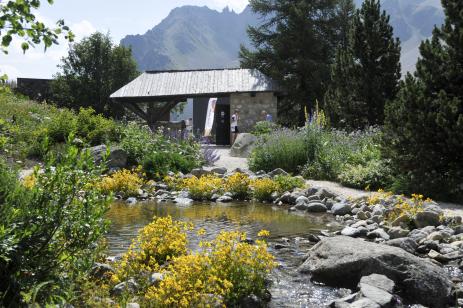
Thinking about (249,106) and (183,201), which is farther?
(249,106)

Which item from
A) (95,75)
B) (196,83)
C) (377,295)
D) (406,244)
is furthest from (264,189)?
(95,75)

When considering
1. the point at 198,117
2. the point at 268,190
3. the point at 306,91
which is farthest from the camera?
the point at 198,117

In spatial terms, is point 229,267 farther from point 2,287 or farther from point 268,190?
point 268,190

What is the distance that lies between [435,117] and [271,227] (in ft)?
12.1

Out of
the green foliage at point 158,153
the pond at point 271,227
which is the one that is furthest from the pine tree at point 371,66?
the pond at point 271,227

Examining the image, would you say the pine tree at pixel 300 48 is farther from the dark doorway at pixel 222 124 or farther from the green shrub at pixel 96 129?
the green shrub at pixel 96 129

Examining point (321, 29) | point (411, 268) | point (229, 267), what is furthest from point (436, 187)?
point (321, 29)

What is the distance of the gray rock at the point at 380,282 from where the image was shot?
493cm

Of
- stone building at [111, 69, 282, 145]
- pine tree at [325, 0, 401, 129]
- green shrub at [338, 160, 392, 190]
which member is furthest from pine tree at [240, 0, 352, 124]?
green shrub at [338, 160, 392, 190]

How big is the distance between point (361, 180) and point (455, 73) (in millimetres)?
3005

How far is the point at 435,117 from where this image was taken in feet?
30.7

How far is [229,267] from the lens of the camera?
460cm

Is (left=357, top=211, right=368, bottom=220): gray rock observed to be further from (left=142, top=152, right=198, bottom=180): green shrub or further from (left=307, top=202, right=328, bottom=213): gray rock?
(left=142, top=152, right=198, bottom=180): green shrub

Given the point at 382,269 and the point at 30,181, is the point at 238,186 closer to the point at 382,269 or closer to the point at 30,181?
the point at 382,269
